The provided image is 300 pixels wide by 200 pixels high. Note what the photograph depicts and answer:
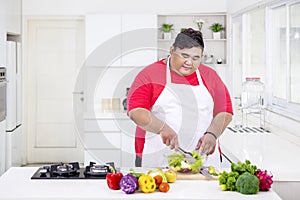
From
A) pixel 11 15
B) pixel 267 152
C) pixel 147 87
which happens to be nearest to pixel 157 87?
pixel 147 87

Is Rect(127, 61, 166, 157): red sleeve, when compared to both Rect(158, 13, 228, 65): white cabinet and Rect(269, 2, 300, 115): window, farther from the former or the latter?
Rect(158, 13, 228, 65): white cabinet

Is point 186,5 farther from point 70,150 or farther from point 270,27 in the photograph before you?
point 70,150

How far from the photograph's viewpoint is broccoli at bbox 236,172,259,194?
215cm

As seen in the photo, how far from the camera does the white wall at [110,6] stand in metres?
6.11

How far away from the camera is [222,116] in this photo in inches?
105

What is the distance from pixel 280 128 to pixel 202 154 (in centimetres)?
143

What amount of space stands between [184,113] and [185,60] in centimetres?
31

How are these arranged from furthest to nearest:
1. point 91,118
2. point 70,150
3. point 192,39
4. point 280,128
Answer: point 70,150, point 91,118, point 280,128, point 192,39

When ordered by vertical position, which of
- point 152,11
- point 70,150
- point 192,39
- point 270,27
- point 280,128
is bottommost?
point 70,150

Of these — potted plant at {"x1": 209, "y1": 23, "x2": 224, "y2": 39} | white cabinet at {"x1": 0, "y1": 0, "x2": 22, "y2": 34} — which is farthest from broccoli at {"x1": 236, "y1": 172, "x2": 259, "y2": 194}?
potted plant at {"x1": 209, "y1": 23, "x2": 224, "y2": 39}

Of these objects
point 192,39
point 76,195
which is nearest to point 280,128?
point 192,39

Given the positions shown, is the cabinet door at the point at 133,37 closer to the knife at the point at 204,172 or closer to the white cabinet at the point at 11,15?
the white cabinet at the point at 11,15

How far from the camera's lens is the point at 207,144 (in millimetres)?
2678

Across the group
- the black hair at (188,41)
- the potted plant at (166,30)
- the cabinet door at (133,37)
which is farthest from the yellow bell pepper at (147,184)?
the potted plant at (166,30)
